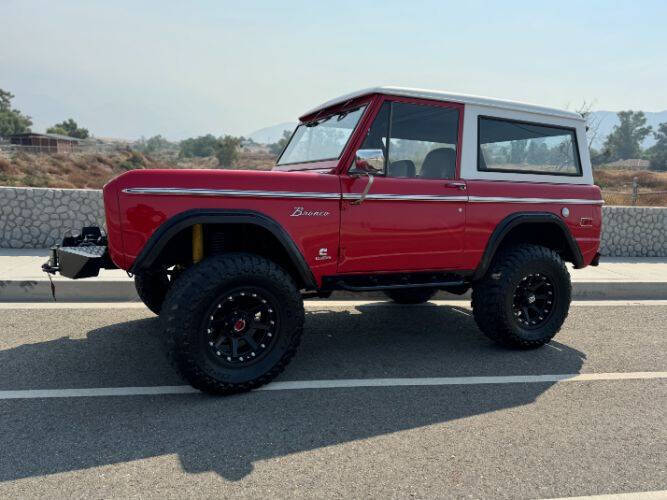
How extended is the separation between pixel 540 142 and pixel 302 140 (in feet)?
7.50

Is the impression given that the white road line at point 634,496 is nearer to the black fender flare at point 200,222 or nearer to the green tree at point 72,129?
the black fender flare at point 200,222

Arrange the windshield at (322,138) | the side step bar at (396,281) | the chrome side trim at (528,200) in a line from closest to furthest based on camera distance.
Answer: the side step bar at (396,281) < the windshield at (322,138) < the chrome side trim at (528,200)

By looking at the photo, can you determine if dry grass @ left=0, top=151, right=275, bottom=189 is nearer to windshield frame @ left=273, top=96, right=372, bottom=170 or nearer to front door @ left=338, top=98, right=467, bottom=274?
windshield frame @ left=273, top=96, right=372, bottom=170

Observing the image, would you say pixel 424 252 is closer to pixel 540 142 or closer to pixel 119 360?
pixel 540 142

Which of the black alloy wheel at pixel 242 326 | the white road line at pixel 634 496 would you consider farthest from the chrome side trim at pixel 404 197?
the white road line at pixel 634 496

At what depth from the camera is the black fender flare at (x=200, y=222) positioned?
3.27m

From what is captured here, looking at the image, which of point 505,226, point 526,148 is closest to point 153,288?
point 505,226

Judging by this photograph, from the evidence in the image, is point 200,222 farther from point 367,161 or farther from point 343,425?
point 343,425

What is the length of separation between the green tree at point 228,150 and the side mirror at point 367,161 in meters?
61.9

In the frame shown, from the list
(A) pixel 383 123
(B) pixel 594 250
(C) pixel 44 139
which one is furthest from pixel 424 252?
(C) pixel 44 139

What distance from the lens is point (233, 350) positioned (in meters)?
3.50

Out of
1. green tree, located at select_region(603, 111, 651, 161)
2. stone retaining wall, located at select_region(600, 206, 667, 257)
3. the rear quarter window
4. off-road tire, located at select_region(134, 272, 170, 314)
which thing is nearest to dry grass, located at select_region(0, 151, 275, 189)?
stone retaining wall, located at select_region(600, 206, 667, 257)

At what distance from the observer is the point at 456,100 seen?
4.27 metres

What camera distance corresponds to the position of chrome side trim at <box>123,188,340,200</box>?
127 inches
